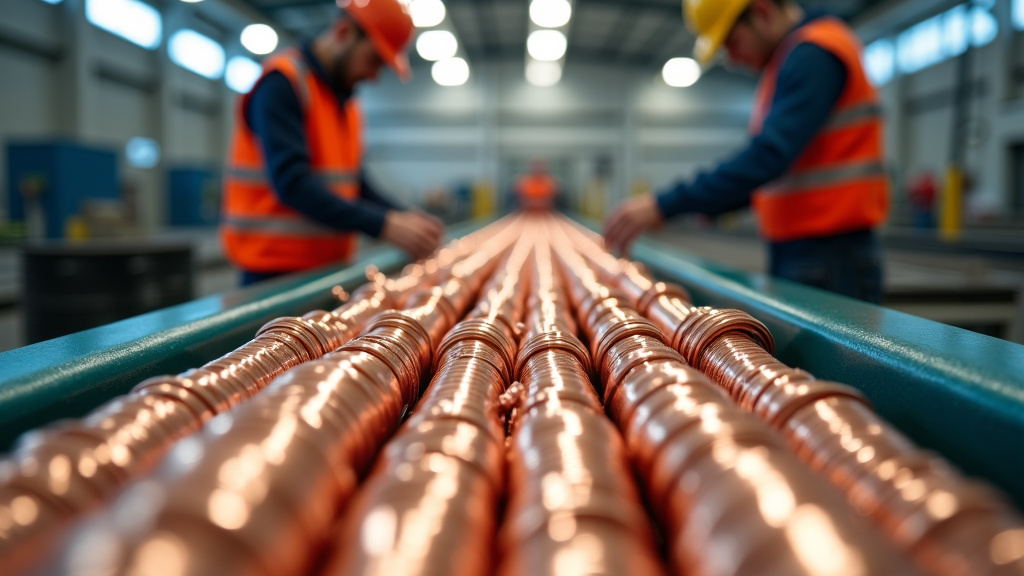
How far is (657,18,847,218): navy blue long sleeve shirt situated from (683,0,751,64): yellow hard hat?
1.10 ft

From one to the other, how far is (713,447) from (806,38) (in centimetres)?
172

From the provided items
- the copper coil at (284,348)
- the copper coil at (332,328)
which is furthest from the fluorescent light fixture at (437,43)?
the copper coil at (284,348)

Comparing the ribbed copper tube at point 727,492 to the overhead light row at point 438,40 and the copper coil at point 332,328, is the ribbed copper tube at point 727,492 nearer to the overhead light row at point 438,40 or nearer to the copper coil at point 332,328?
the copper coil at point 332,328

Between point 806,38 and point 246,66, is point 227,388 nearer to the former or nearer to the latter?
point 806,38

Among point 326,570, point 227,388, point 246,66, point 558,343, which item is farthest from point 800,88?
point 246,66

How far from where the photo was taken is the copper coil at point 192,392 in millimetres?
698

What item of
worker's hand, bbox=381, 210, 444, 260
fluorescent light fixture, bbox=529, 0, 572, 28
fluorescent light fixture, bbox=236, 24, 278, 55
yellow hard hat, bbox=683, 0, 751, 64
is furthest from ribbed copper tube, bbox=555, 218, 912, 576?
fluorescent light fixture, bbox=236, 24, 278, 55

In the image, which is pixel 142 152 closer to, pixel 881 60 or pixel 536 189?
pixel 536 189

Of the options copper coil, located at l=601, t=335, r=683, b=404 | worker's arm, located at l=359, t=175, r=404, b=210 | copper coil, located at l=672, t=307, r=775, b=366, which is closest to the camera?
copper coil, located at l=601, t=335, r=683, b=404

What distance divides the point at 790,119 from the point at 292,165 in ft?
4.91

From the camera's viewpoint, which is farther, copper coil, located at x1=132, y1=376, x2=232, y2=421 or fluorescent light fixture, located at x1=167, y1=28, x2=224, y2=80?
fluorescent light fixture, located at x1=167, y1=28, x2=224, y2=80

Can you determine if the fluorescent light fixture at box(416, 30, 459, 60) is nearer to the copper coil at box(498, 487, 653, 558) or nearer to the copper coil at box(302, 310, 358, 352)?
the copper coil at box(302, 310, 358, 352)

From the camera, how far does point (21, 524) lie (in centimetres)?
48

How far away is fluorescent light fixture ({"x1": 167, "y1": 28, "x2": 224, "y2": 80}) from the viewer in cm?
1098
